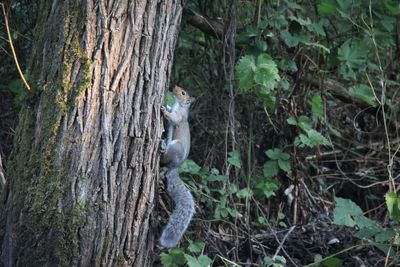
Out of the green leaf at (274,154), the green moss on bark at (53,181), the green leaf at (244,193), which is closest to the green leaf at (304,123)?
the green leaf at (274,154)

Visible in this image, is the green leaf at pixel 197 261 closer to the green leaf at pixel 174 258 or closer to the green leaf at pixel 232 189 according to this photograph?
the green leaf at pixel 174 258

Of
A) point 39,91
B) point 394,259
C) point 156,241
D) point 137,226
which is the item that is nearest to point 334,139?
point 394,259

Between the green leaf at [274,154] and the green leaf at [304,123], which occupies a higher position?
the green leaf at [304,123]

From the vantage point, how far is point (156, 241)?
149 inches

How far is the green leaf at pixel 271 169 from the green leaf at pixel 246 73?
29.7 inches

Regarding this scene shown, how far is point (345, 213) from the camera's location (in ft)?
12.4

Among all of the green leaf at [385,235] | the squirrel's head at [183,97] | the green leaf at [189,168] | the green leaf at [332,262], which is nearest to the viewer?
the green leaf at [385,235]

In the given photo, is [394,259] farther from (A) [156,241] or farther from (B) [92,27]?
(B) [92,27]

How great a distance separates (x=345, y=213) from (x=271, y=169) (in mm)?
746

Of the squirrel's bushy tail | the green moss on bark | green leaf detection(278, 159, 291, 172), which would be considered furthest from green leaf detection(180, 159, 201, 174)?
the green moss on bark

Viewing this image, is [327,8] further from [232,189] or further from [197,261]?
[197,261]

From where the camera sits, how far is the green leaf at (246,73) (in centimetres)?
378

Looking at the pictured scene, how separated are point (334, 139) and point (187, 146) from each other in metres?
1.40

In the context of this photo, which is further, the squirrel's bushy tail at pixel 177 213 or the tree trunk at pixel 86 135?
the squirrel's bushy tail at pixel 177 213
